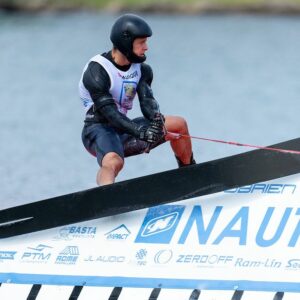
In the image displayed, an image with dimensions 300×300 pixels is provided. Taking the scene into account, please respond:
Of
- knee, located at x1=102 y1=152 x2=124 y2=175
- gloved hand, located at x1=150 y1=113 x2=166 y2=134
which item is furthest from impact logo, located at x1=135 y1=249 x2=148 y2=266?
gloved hand, located at x1=150 y1=113 x2=166 y2=134

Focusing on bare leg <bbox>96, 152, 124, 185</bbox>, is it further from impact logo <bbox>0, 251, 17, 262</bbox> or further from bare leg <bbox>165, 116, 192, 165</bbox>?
impact logo <bbox>0, 251, 17, 262</bbox>

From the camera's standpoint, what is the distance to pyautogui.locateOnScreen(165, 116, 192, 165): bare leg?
844cm

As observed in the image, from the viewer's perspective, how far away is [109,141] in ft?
27.5

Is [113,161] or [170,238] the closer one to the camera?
[170,238]

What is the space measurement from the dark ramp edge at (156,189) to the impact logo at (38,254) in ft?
0.41

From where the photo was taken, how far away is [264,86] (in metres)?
23.2

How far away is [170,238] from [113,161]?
0.92 meters

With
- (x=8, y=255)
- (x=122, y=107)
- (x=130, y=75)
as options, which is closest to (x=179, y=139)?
(x=122, y=107)

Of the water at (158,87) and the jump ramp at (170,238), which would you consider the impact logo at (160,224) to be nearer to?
the jump ramp at (170,238)

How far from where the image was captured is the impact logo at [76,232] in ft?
24.9

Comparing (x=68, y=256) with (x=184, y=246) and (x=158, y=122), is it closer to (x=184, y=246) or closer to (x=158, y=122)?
(x=184, y=246)

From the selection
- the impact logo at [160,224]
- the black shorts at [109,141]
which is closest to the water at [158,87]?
the black shorts at [109,141]

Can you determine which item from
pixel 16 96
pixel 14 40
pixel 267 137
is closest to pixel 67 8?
pixel 14 40

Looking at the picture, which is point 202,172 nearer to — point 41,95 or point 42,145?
point 42,145
